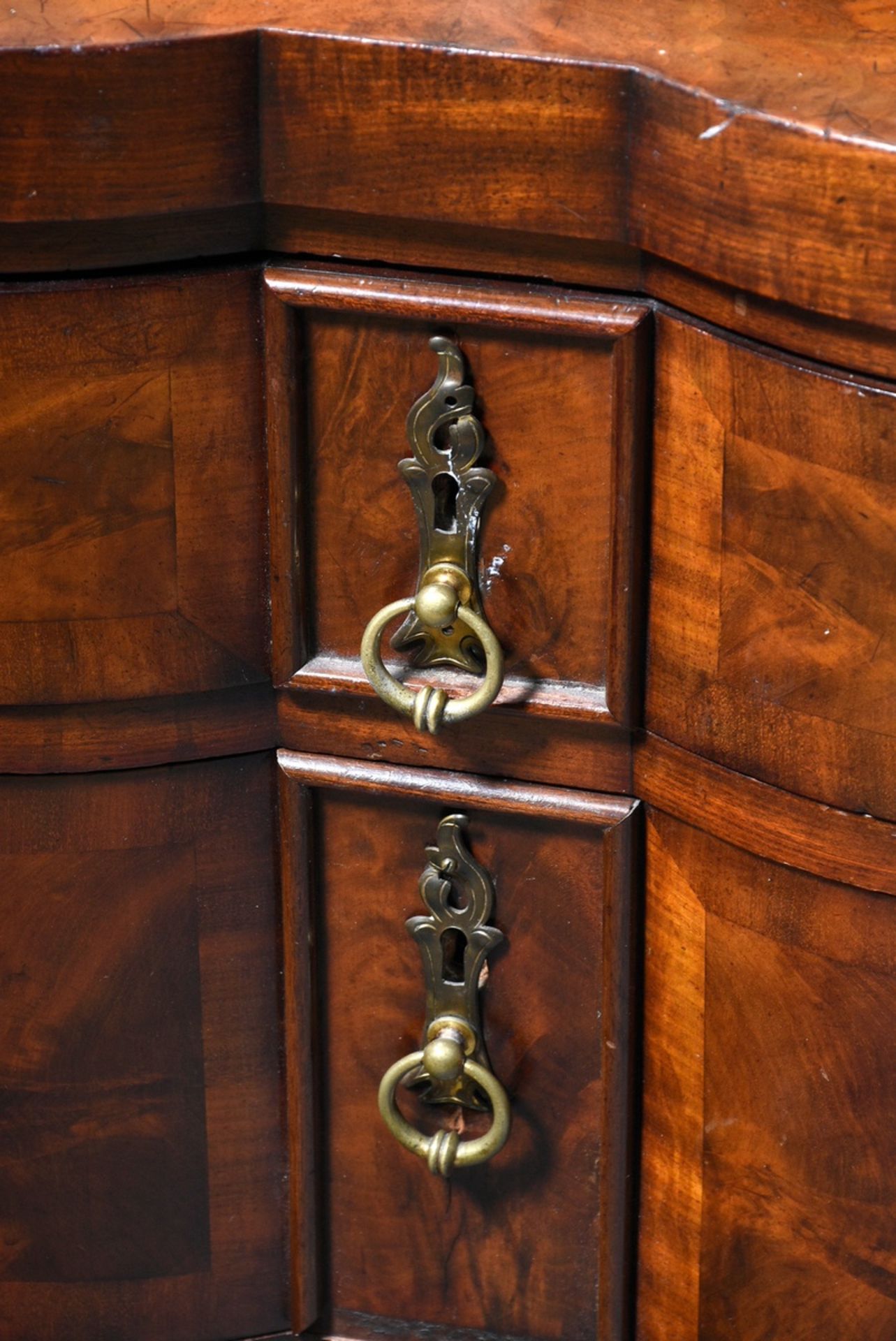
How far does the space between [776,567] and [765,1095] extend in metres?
0.21

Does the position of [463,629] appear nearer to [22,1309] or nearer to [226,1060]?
[226,1060]

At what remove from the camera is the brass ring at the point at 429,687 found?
2.71 feet

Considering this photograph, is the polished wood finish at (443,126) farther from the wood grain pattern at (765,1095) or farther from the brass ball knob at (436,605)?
the wood grain pattern at (765,1095)

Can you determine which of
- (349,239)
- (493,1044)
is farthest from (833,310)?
(493,1044)

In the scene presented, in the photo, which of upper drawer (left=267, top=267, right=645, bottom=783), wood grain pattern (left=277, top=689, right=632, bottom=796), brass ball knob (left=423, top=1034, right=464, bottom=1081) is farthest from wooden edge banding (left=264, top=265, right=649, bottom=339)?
brass ball knob (left=423, top=1034, right=464, bottom=1081)

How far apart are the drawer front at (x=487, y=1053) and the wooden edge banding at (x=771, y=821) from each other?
3 cm

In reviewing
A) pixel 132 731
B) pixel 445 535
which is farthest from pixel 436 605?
pixel 132 731

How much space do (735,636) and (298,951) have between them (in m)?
0.23

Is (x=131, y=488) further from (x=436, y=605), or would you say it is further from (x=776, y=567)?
(x=776, y=567)

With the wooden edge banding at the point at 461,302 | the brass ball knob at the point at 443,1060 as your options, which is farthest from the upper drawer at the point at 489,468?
the brass ball knob at the point at 443,1060

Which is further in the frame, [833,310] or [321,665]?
[321,665]

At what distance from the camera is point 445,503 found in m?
0.84

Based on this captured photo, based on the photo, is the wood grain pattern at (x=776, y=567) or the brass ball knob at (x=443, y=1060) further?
the brass ball knob at (x=443, y=1060)

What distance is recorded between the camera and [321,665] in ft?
2.88
